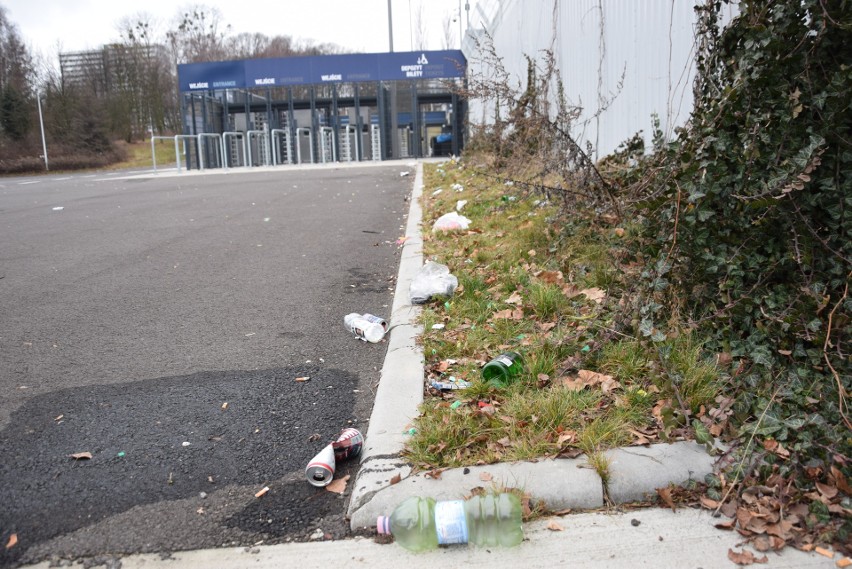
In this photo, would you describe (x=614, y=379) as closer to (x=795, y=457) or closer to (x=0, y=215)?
(x=795, y=457)

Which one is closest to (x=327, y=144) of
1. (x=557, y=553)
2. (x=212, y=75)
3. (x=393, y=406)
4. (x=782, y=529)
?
(x=212, y=75)

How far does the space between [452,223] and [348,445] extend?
16.6ft

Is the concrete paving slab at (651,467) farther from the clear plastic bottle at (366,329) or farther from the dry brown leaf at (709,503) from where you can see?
the clear plastic bottle at (366,329)

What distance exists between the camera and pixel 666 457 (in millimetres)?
2758

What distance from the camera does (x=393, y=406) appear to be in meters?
3.38

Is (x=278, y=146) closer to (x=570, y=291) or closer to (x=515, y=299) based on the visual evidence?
(x=515, y=299)

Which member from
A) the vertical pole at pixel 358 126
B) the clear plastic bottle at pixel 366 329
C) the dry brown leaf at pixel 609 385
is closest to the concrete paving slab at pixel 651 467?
the dry brown leaf at pixel 609 385

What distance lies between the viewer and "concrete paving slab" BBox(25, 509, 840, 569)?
2277 millimetres

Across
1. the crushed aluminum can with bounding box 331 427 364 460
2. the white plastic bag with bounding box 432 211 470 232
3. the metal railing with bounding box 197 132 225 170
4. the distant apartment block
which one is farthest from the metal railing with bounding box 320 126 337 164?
the distant apartment block

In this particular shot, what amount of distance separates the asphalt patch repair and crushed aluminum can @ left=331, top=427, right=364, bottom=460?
2.0 inches

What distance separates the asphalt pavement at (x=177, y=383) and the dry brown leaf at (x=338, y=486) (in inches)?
1.5

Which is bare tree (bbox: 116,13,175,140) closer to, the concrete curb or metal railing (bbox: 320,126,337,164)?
metal railing (bbox: 320,126,337,164)

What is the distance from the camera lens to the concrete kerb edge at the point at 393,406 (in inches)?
109

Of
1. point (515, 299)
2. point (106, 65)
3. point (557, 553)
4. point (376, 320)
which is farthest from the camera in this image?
point (106, 65)
